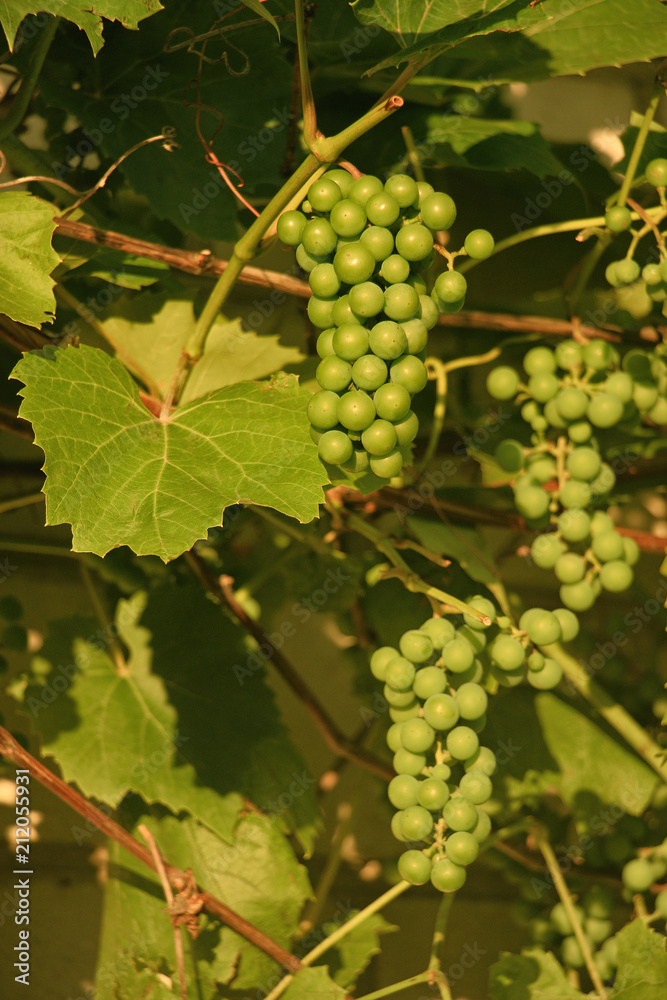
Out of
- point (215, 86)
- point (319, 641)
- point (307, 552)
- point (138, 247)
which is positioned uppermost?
point (215, 86)

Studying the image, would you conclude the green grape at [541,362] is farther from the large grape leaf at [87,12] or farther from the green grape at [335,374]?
the large grape leaf at [87,12]

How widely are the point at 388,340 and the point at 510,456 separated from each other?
0.43 meters

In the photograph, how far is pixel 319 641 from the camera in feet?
4.75

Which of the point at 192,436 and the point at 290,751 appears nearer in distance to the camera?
the point at 192,436

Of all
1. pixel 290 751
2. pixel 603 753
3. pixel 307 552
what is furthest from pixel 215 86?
pixel 603 753

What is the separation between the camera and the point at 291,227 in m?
0.71

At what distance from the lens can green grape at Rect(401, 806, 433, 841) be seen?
2.62ft

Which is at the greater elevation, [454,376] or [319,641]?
[454,376]

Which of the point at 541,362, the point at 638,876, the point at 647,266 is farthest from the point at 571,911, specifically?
the point at 647,266

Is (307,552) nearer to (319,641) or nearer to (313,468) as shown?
(319,641)

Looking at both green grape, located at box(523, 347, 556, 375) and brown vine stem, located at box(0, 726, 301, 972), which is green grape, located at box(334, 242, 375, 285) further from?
brown vine stem, located at box(0, 726, 301, 972)

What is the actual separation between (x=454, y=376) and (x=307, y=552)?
352 mm

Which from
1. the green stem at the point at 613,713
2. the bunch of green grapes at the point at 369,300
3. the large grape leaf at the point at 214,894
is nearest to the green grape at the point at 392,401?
the bunch of green grapes at the point at 369,300

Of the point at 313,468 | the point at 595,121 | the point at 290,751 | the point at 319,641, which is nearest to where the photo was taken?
the point at 313,468
